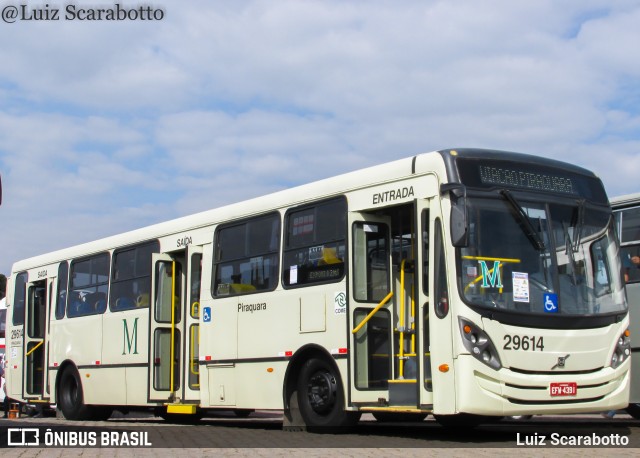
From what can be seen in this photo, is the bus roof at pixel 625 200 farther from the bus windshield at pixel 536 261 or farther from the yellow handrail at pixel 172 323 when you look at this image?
the yellow handrail at pixel 172 323

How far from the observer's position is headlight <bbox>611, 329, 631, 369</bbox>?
1105cm

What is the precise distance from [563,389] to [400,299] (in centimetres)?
228

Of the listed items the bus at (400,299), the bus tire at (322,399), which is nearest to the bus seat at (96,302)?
the bus at (400,299)

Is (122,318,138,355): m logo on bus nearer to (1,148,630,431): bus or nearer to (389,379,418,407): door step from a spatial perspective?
(1,148,630,431): bus

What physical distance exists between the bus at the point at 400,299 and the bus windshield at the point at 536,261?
16mm

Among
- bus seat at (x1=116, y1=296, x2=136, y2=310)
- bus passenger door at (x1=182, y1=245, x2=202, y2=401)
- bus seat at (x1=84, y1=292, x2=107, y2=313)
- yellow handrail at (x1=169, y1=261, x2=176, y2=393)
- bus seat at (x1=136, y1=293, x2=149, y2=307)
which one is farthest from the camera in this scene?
bus seat at (x1=84, y1=292, x2=107, y2=313)

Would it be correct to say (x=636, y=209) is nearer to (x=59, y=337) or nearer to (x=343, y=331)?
(x=343, y=331)

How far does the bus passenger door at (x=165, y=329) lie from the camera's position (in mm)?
15977

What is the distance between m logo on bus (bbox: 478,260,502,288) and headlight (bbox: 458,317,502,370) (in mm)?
477

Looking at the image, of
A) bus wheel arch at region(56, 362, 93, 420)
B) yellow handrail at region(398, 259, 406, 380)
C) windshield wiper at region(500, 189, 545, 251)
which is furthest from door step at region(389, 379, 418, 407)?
bus wheel arch at region(56, 362, 93, 420)

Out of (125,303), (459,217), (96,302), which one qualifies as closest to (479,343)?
(459,217)

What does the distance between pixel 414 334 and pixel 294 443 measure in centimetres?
187

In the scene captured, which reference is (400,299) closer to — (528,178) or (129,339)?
(528,178)

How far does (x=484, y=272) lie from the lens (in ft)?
34.3
